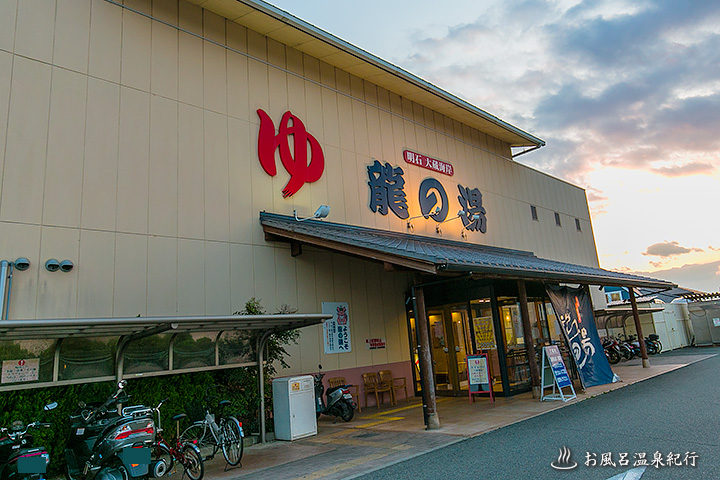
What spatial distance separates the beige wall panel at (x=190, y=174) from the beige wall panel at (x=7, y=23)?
2669 mm

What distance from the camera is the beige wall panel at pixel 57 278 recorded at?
7.10 m

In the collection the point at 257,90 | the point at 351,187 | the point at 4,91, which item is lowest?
the point at 351,187

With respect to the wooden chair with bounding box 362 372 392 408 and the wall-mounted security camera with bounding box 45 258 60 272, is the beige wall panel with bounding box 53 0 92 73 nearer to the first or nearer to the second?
the wall-mounted security camera with bounding box 45 258 60 272

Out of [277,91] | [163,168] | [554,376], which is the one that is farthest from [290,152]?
[554,376]

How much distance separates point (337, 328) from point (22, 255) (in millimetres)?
6212

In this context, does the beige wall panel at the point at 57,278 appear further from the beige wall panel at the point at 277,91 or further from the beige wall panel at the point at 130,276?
the beige wall panel at the point at 277,91

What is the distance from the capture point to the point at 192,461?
19.5 feet

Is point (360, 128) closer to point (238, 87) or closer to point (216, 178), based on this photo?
point (238, 87)

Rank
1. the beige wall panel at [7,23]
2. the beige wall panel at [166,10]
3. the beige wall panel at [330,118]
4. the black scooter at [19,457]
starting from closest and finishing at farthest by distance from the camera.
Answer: the black scooter at [19,457] → the beige wall panel at [7,23] → the beige wall panel at [166,10] → the beige wall panel at [330,118]

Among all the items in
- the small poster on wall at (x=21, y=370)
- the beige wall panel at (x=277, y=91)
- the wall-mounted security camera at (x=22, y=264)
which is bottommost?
the small poster on wall at (x=21, y=370)

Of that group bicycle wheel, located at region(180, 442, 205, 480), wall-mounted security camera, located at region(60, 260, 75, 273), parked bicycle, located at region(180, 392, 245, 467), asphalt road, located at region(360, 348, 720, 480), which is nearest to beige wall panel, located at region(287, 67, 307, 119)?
wall-mounted security camera, located at region(60, 260, 75, 273)

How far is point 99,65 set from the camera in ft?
27.0

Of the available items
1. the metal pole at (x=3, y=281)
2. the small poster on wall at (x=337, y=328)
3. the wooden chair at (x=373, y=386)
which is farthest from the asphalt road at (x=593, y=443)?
the metal pole at (x=3, y=281)

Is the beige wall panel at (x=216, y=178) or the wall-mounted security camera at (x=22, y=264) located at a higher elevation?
the beige wall panel at (x=216, y=178)
